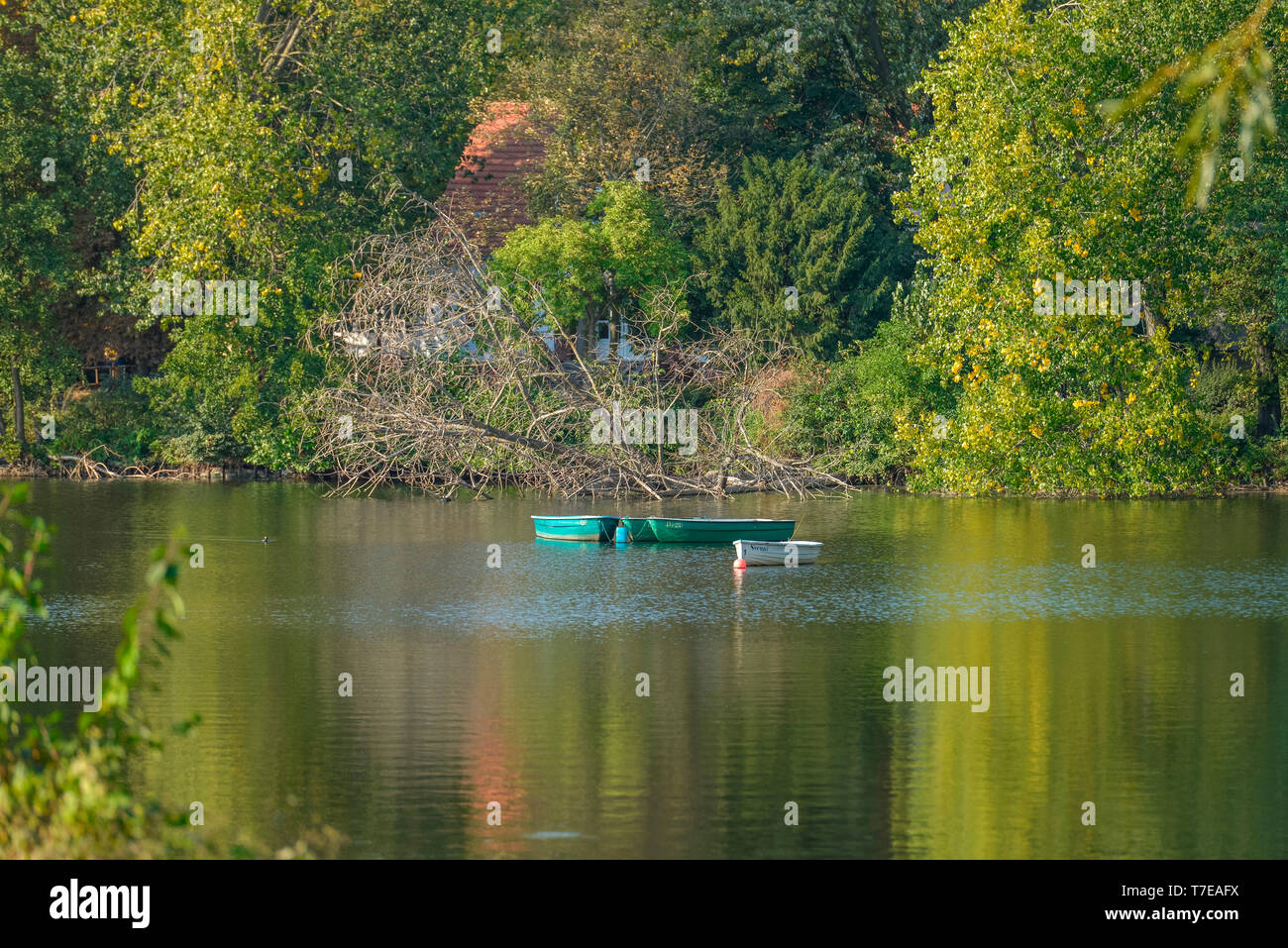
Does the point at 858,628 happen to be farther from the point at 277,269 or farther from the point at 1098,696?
the point at 277,269

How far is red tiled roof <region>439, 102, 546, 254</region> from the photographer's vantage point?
5803 centimetres

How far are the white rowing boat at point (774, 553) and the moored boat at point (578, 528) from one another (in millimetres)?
4321

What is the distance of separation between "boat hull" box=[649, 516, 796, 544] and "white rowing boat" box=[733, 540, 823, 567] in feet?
2.65

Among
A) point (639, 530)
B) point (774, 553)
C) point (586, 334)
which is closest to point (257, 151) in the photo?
point (586, 334)

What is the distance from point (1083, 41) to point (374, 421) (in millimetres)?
20450

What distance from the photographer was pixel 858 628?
26906mm

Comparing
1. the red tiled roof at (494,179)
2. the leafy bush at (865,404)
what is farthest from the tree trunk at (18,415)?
the leafy bush at (865,404)

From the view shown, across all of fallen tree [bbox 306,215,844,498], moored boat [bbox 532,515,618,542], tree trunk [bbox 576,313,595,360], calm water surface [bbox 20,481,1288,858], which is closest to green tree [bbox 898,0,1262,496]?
fallen tree [bbox 306,215,844,498]

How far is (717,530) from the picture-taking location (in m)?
36.4

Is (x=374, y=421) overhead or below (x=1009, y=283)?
below

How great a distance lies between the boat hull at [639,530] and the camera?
37406 mm

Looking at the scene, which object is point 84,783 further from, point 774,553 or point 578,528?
point 578,528
